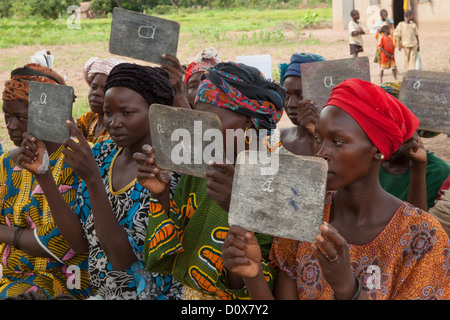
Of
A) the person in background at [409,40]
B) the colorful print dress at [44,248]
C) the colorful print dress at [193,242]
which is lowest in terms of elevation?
the person in background at [409,40]

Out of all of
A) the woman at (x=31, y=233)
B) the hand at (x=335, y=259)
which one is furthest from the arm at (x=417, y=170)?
the woman at (x=31, y=233)

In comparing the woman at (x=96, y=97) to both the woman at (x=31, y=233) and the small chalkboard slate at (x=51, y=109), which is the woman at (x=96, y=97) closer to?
the woman at (x=31, y=233)

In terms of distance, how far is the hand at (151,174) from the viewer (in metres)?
2.53

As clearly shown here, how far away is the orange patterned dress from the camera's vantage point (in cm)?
212

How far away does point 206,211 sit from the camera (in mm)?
2586

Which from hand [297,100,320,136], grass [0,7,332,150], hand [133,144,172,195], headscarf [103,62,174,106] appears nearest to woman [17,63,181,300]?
headscarf [103,62,174,106]

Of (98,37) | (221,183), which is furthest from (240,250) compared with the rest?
(98,37)

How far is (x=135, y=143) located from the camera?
10.1 ft

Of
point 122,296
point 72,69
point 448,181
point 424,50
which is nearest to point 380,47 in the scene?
point 424,50

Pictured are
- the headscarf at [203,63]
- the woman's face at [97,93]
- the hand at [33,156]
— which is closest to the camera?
the hand at [33,156]

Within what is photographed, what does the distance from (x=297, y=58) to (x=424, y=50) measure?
14857 mm

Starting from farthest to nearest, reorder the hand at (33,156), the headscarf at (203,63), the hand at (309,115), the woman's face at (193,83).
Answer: the headscarf at (203,63) → the woman's face at (193,83) → the hand at (309,115) → the hand at (33,156)

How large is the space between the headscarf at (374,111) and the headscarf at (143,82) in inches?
46.7

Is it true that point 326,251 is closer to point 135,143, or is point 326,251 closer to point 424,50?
point 135,143
